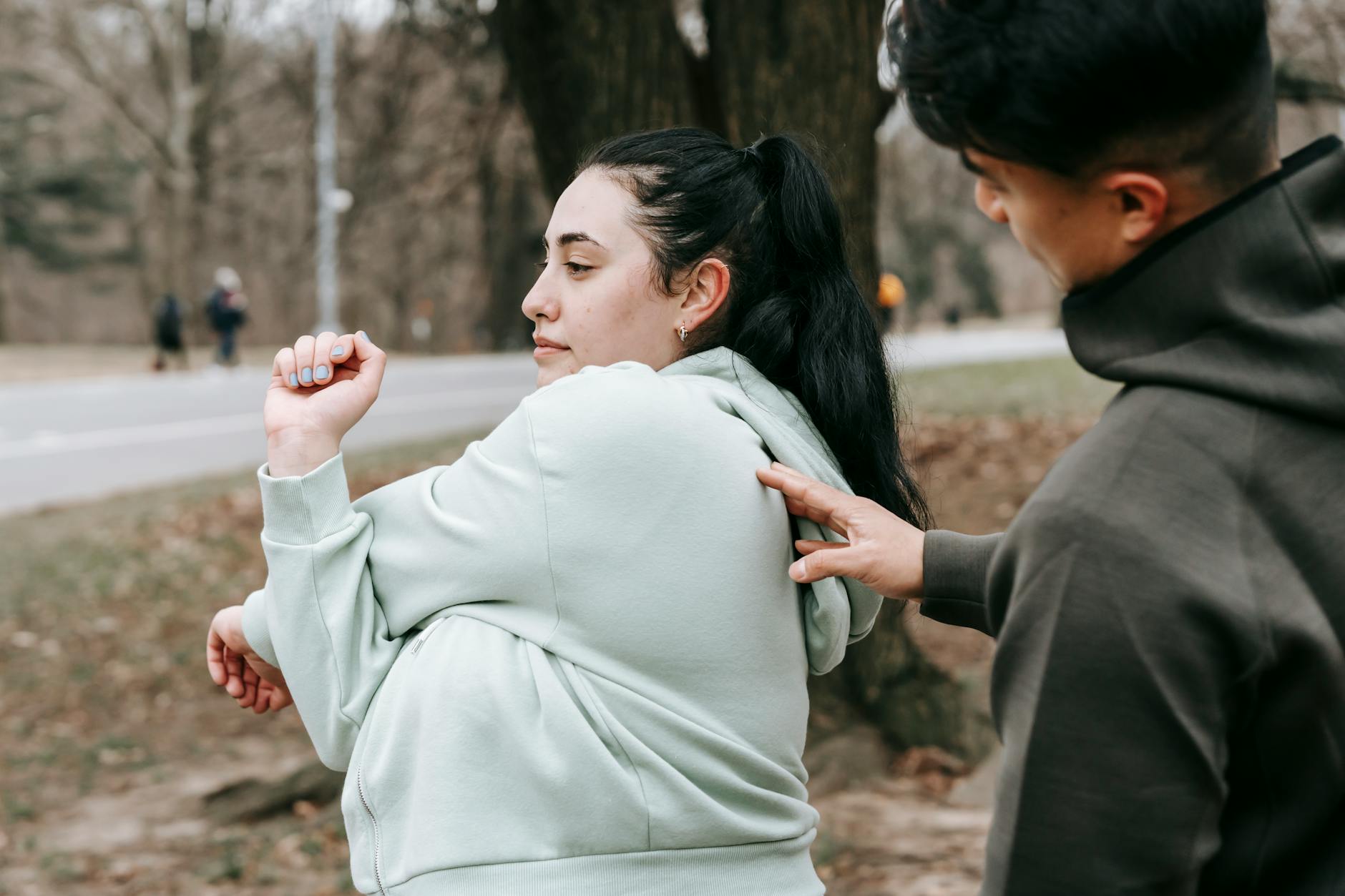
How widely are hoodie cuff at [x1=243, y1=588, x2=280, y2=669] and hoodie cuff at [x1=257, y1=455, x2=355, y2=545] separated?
0.15 metres

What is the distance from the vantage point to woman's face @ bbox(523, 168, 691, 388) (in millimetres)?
1939

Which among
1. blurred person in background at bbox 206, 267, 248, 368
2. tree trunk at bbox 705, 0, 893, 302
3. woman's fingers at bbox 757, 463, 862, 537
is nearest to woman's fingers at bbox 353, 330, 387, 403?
woman's fingers at bbox 757, 463, 862, 537

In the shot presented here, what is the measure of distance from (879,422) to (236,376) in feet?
78.1

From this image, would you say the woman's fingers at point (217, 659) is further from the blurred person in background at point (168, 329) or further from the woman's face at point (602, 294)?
the blurred person in background at point (168, 329)

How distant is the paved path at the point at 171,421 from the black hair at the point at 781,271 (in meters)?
6.97

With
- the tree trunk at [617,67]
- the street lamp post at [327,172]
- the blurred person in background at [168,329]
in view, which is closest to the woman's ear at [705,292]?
the tree trunk at [617,67]

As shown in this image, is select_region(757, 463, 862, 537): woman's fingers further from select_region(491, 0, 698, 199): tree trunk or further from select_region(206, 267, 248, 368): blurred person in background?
select_region(206, 267, 248, 368): blurred person in background

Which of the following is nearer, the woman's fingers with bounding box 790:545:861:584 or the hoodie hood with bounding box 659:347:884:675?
the woman's fingers with bounding box 790:545:861:584

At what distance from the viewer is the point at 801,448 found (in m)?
1.85

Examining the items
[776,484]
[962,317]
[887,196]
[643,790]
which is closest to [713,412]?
[776,484]

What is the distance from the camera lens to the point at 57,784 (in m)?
5.58

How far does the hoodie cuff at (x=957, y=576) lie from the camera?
5.58 feet

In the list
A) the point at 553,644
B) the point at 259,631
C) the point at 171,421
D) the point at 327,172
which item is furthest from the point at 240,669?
the point at 327,172

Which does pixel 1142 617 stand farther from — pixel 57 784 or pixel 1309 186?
pixel 57 784
